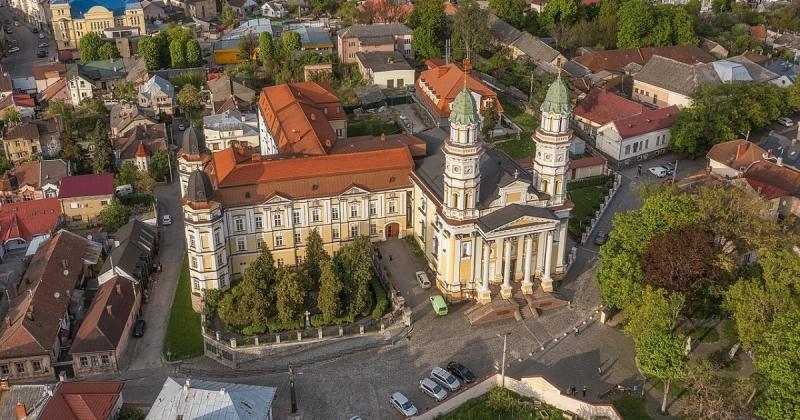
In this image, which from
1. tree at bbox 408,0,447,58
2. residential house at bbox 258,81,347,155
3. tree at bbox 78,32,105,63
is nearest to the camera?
residential house at bbox 258,81,347,155

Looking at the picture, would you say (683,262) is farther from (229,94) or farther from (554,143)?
(229,94)

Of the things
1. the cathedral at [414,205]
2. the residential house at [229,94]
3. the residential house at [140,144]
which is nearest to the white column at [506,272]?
the cathedral at [414,205]

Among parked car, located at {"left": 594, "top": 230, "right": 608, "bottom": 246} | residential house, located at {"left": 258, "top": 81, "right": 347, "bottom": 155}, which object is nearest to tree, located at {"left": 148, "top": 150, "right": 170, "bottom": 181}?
residential house, located at {"left": 258, "top": 81, "right": 347, "bottom": 155}

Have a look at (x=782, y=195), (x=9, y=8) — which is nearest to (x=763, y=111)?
(x=782, y=195)

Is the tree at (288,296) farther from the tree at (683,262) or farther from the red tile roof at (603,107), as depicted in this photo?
the red tile roof at (603,107)

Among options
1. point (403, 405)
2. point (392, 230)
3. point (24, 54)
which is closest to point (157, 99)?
point (392, 230)

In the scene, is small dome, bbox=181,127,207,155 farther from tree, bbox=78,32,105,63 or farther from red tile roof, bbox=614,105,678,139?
tree, bbox=78,32,105,63
